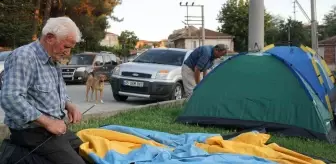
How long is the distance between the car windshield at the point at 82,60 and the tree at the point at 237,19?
46.0 meters

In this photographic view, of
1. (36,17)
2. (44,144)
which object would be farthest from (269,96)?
(36,17)

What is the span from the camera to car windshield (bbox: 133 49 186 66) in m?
12.8

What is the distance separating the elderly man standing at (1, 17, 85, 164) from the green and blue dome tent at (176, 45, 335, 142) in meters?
4.65

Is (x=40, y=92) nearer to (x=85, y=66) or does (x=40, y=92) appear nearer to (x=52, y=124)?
(x=52, y=124)

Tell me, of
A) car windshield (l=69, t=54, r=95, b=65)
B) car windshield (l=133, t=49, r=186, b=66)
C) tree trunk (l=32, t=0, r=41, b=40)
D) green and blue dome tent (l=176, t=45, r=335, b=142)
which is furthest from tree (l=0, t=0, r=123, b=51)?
green and blue dome tent (l=176, t=45, r=335, b=142)

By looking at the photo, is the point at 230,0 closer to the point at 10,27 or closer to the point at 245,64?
the point at 10,27

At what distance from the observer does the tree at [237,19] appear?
221ft

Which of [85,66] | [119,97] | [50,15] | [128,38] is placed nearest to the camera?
[119,97]

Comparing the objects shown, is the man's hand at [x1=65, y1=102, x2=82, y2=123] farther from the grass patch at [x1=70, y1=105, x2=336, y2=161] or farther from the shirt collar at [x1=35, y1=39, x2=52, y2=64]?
the grass patch at [x1=70, y1=105, x2=336, y2=161]

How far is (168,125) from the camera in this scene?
26.1ft

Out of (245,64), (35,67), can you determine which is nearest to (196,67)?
(245,64)

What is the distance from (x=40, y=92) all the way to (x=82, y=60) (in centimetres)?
1959

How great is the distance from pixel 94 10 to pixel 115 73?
27.9 meters

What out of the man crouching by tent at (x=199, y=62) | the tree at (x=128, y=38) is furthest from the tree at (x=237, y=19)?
the man crouching by tent at (x=199, y=62)
